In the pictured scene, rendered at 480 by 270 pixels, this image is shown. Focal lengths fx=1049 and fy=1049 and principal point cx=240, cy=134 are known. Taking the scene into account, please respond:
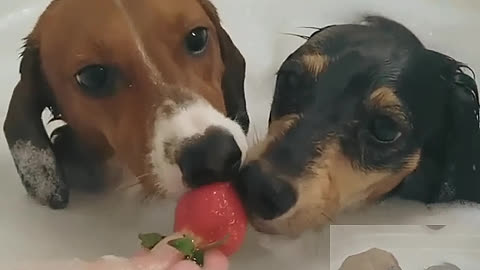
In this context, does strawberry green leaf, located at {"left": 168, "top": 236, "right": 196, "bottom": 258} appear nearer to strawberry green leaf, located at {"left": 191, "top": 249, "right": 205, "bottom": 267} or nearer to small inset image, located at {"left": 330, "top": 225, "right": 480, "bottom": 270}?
strawberry green leaf, located at {"left": 191, "top": 249, "right": 205, "bottom": 267}

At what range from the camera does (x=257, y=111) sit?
169 centimetres

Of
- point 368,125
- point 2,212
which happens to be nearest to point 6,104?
point 2,212

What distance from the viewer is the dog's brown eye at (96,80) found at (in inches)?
53.1

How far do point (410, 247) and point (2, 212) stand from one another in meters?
0.59

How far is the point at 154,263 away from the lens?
48.0 inches

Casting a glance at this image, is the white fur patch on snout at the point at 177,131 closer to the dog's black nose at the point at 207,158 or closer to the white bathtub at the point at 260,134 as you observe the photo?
the dog's black nose at the point at 207,158

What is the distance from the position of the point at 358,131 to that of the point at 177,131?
0.81 ft

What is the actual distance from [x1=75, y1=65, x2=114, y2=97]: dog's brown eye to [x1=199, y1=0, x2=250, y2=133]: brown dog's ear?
0.64 ft

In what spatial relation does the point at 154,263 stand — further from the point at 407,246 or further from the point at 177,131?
the point at 407,246

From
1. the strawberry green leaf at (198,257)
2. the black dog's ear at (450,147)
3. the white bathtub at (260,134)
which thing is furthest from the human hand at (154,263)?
the black dog's ear at (450,147)

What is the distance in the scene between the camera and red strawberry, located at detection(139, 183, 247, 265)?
1276 millimetres

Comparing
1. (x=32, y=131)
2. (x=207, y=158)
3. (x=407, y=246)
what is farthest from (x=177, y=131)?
(x=407, y=246)

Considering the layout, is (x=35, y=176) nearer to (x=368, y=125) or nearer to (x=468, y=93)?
(x=368, y=125)

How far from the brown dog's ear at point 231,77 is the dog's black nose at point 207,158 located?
0.19 meters
